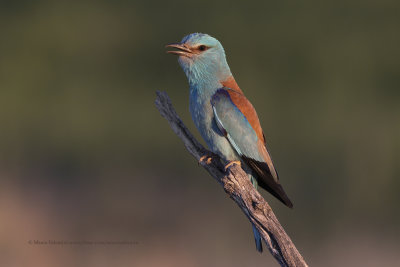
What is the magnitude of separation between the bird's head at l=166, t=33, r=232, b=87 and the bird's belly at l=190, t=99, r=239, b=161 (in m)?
0.23

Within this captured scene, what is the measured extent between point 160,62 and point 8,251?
5002 mm

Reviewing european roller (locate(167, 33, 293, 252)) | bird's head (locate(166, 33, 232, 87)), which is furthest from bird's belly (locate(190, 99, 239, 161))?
bird's head (locate(166, 33, 232, 87))

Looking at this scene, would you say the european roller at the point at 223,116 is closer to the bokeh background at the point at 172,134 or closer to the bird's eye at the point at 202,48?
the bird's eye at the point at 202,48

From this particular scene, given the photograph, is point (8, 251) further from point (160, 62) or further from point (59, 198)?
point (160, 62)

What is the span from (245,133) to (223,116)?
19 centimetres

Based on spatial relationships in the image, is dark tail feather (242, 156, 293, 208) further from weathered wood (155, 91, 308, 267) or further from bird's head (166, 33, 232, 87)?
bird's head (166, 33, 232, 87)

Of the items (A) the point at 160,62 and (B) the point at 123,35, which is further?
(B) the point at 123,35

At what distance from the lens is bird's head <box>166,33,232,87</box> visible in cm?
515

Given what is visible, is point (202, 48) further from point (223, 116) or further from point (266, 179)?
point (266, 179)

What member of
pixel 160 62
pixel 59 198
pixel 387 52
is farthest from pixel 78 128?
pixel 387 52

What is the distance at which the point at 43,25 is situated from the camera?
1350 cm

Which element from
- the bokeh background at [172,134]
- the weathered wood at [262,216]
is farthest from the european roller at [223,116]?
the bokeh background at [172,134]

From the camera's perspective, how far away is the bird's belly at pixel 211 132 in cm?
488

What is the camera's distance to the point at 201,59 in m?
5.19
